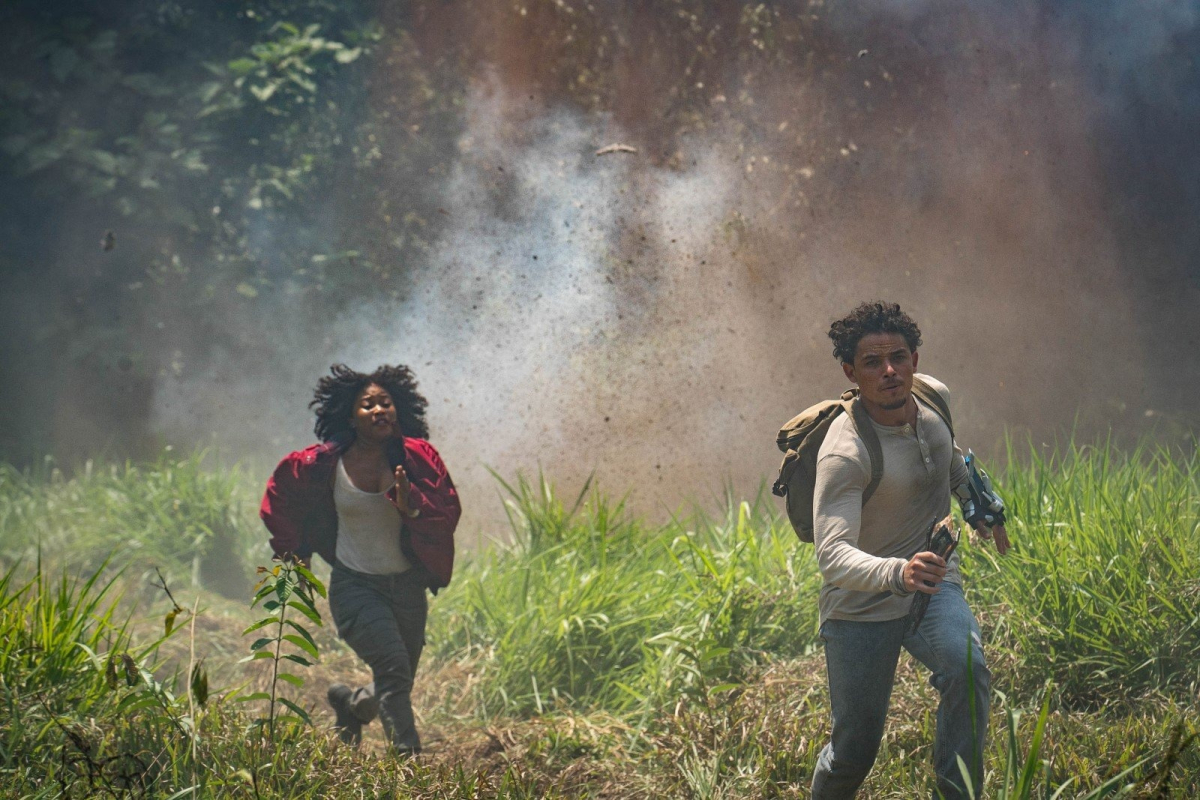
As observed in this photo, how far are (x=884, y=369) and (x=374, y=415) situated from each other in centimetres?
232

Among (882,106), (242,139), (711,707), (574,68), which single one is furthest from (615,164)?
(711,707)

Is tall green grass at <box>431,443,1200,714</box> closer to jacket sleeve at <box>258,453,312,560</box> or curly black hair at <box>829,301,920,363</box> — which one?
jacket sleeve at <box>258,453,312,560</box>

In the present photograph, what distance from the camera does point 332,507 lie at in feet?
15.7

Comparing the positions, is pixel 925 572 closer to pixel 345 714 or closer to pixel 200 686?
pixel 200 686

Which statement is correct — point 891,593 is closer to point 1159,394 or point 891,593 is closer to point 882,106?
point 1159,394

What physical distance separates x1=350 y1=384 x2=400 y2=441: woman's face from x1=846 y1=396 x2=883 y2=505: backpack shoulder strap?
7.28 ft

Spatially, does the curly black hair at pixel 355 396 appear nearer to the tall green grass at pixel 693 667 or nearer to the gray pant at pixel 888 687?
the tall green grass at pixel 693 667

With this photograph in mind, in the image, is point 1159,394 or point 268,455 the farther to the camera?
point 268,455

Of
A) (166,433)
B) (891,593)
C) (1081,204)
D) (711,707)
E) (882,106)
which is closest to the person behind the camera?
(891,593)

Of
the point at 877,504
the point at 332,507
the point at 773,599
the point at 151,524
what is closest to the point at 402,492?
the point at 332,507

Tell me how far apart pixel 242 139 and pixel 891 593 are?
7.84m

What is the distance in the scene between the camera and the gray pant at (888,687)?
3.06 meters

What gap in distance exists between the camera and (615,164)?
9367 mm

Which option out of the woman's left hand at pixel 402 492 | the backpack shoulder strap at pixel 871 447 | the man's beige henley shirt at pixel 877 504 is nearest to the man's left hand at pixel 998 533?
the man's beige henley shirt at pixel 877 504
